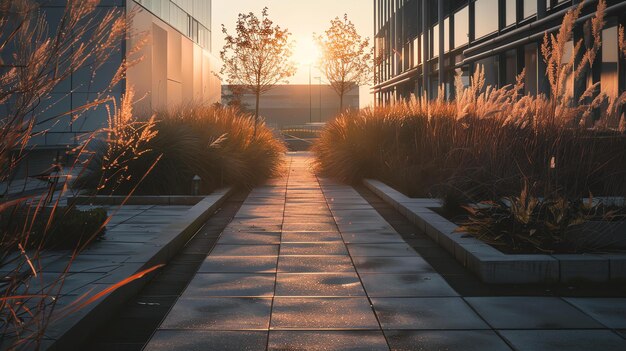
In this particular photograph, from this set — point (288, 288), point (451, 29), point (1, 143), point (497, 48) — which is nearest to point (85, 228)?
point (288, 288)

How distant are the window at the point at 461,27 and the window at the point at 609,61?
10.6 meters

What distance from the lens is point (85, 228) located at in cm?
669

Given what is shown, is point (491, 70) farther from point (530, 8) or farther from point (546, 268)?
point (546, 268)

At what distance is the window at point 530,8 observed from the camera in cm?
1859

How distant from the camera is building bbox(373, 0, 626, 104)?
570 inches

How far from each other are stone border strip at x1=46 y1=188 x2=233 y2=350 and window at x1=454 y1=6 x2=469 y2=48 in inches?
705

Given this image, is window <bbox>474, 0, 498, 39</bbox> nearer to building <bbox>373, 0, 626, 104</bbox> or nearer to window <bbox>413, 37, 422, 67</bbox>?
building <bbox>373, 0, 626, 104</bbox>

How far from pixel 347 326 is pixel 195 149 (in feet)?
25.1

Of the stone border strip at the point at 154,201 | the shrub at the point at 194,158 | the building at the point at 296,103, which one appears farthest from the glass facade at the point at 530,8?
the building at the point at 296,103

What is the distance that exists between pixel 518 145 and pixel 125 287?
227 inches

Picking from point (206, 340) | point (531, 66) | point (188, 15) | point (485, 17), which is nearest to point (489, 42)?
point (485, 17)

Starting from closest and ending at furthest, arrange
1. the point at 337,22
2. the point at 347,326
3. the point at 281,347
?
the point at 281,347 → the point at 347,326 → the point at 337,22

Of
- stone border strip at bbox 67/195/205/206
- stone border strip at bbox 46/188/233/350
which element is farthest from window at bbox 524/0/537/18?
stone border strip at bbox 46/188/233/350

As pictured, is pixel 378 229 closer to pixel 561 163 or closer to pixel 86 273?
pixel 561 163
